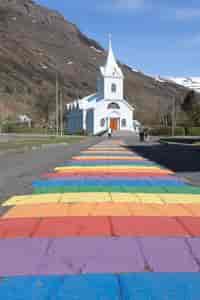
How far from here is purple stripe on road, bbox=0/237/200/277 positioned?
395 centimetres

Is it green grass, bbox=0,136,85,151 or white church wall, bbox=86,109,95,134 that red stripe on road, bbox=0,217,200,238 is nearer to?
green grass, bbox=0,136,85,151

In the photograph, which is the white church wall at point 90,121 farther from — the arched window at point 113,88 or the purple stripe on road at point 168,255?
the purple stripe on road at point 168,255

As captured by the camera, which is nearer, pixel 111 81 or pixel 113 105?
pixel 113 105

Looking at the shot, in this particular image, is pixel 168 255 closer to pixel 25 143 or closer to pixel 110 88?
pixel 25 143

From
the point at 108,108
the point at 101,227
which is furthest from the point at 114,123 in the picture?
the point at 101,227

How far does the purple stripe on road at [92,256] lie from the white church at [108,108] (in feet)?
206

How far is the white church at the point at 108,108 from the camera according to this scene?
224 ft

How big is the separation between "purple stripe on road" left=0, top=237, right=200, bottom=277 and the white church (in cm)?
6269

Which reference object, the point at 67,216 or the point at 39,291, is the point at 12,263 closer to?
the point at 39,291

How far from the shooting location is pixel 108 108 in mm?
68812

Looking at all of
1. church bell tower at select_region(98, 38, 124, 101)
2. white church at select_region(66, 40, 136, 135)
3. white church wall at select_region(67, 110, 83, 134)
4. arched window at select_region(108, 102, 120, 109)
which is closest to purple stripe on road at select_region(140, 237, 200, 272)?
white church at select_region(66, 40, 136, 135)

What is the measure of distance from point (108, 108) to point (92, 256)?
214 feet

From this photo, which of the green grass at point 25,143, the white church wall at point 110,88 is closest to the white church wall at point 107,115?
the white church wall at point 110,88

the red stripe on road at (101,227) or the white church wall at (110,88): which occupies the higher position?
the white church wall at (110,88)
